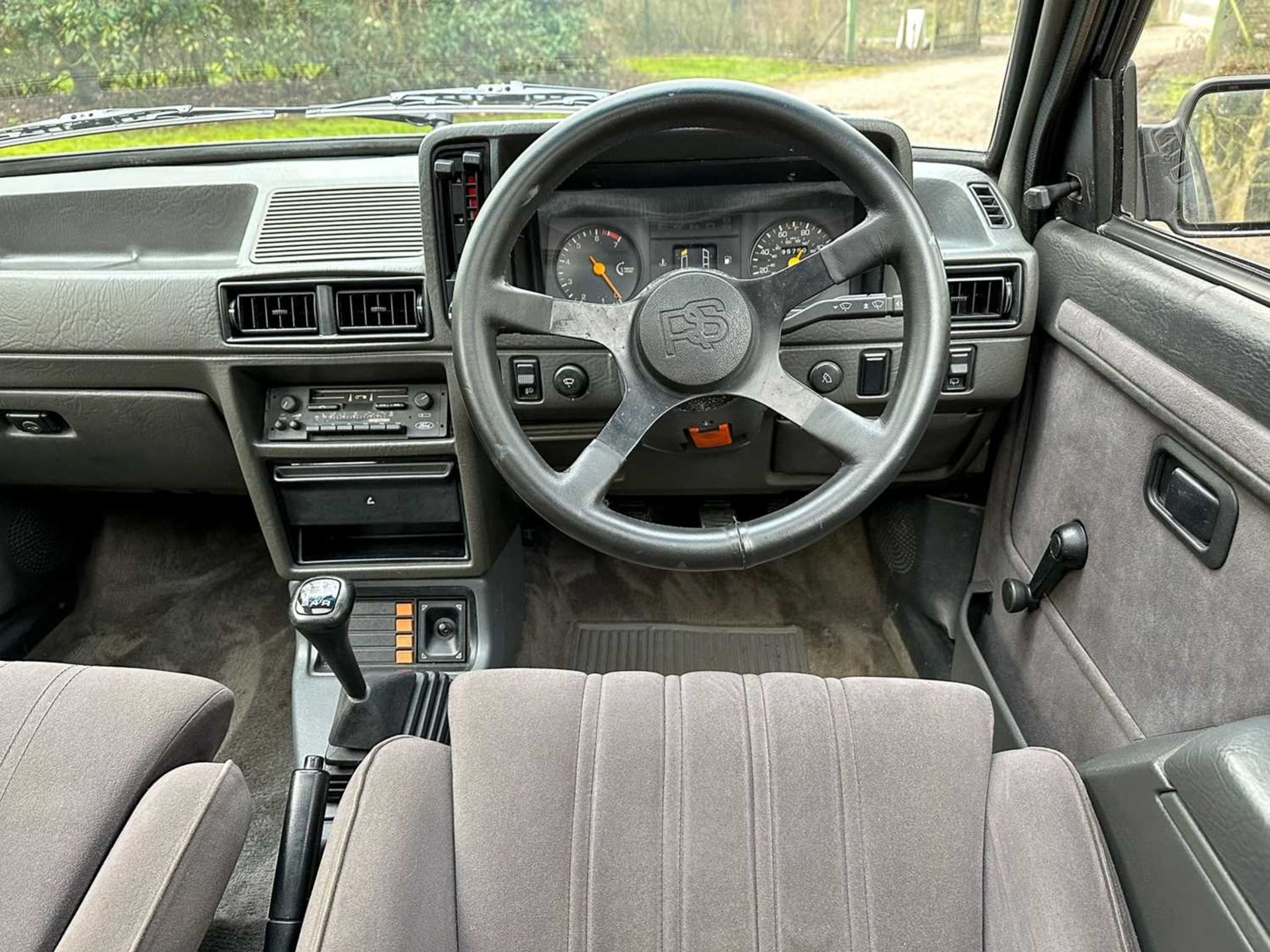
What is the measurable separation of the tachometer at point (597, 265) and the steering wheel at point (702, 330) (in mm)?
343

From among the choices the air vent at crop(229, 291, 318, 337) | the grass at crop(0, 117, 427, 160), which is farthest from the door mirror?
the air vent at crop(229, 291, 318, 337)

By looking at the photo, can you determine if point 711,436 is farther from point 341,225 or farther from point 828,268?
point 341,225

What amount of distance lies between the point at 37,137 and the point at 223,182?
0.40 m

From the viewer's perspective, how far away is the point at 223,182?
194cm

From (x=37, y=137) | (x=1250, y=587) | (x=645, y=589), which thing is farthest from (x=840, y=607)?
(x=37, y=137)

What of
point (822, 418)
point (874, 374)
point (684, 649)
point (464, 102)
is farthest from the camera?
point (684, 649)

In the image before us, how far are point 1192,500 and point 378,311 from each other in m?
1.35

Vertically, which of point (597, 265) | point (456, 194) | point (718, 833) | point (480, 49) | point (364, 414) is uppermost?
point (480, 49)

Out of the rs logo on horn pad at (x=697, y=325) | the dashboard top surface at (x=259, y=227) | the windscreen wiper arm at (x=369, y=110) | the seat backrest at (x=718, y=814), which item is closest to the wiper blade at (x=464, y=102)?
the windscreen wiper arm at (x=369, y=110)

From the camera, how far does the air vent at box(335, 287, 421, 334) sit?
1.69 metres

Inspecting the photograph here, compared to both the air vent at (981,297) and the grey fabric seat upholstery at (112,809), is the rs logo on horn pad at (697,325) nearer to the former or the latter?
the air vent at (981,297)

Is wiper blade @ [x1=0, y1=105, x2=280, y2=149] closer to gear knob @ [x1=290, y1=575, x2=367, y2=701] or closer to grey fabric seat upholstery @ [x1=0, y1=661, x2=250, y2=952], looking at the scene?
gear knob @ [x1=290, y1=575, x2=367, y2=701]

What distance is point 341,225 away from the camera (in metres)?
1.80

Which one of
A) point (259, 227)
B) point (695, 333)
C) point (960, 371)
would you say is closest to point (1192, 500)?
point (960, 371)
